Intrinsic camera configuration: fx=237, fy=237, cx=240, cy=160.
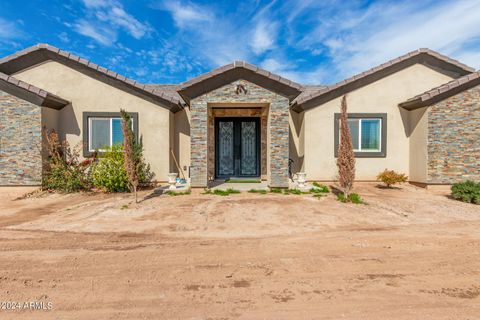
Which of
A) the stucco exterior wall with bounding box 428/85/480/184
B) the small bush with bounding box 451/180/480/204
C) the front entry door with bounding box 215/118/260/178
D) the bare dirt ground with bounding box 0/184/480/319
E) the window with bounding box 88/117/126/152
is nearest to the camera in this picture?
the bare dirt ground with bounding box 0/184/480/319

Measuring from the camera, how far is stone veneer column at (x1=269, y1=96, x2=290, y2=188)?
9.05 m

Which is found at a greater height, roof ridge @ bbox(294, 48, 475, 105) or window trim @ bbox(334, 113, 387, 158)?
roof ridge @ bbox(294, 48, 475, 105)

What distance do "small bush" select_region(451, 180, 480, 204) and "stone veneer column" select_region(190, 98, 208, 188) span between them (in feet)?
28.6

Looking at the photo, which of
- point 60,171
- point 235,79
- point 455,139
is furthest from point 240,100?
point 455,139

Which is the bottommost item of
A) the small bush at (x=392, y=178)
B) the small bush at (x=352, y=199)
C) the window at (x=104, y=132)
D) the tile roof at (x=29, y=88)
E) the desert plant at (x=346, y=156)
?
the small bush at (x=352, y=199)

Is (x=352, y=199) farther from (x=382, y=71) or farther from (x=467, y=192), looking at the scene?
(x=382, y=71)

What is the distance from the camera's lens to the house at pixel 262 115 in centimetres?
900

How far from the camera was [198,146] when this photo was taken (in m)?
8.93

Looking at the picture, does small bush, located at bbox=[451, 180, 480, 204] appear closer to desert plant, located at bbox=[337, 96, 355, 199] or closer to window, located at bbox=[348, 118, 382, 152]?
window, located at bbox=[348, 118, 382, 152]

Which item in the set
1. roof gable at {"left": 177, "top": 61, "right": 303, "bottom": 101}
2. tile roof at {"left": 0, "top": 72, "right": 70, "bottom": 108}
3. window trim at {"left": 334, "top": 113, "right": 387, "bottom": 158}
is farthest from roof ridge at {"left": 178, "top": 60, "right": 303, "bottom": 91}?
tile roof at {"left": 0, "top": 72, "right": 70, "bottom": 108}

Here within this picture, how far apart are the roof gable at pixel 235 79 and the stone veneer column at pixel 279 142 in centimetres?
51

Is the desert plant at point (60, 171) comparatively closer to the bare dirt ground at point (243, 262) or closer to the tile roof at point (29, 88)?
the tile roof at point (29, 88)

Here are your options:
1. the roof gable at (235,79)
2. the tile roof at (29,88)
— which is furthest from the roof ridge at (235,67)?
the tile roof at (29,88)

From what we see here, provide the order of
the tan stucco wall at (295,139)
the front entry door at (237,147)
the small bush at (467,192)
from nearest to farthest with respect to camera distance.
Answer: the small bush at (467,192) < the tan stucco wall at (295,139) < the front entry door at (237,147)
